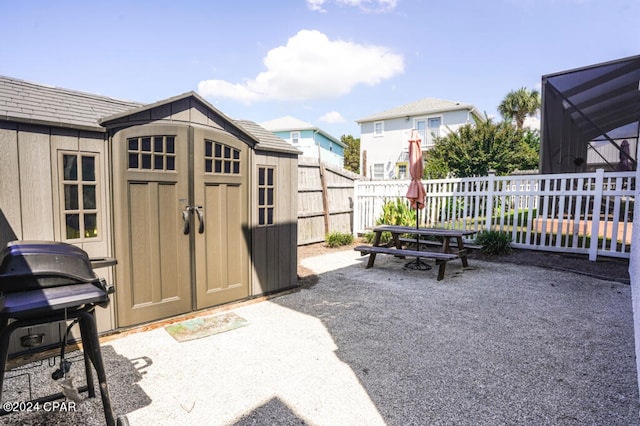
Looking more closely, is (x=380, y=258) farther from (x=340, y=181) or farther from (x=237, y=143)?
(x=237, y=143)

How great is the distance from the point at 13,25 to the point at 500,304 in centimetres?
934

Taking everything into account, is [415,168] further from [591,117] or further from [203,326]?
[591,117]

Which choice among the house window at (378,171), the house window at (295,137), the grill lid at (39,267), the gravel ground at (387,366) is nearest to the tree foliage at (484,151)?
the house window at (378,171)

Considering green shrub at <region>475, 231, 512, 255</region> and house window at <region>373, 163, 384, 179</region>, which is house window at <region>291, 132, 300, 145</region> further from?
green shrub at <region>475, 231, 512, 255</region>

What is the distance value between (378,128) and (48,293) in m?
22.5

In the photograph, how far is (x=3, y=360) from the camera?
4.41 feet

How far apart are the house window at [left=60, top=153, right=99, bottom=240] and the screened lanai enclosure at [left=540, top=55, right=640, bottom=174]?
8560 mm

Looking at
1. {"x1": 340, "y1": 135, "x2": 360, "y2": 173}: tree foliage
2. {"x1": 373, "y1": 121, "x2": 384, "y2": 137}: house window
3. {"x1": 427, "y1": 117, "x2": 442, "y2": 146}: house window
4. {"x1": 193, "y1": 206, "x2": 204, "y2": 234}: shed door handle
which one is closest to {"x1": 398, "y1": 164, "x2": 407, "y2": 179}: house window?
{"x1": 427, "y1": 117, "x2": 442, "y2": 146}: house window

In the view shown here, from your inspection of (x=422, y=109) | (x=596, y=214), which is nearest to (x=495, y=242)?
(x=596, y=214)

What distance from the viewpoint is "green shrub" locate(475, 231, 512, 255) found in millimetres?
6398

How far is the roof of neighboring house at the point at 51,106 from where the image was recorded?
2572mm

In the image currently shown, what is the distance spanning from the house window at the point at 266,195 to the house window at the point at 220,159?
0.35 metres

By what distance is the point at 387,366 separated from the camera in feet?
8.21

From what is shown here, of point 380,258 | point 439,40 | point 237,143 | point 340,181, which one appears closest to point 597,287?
point 380,258
